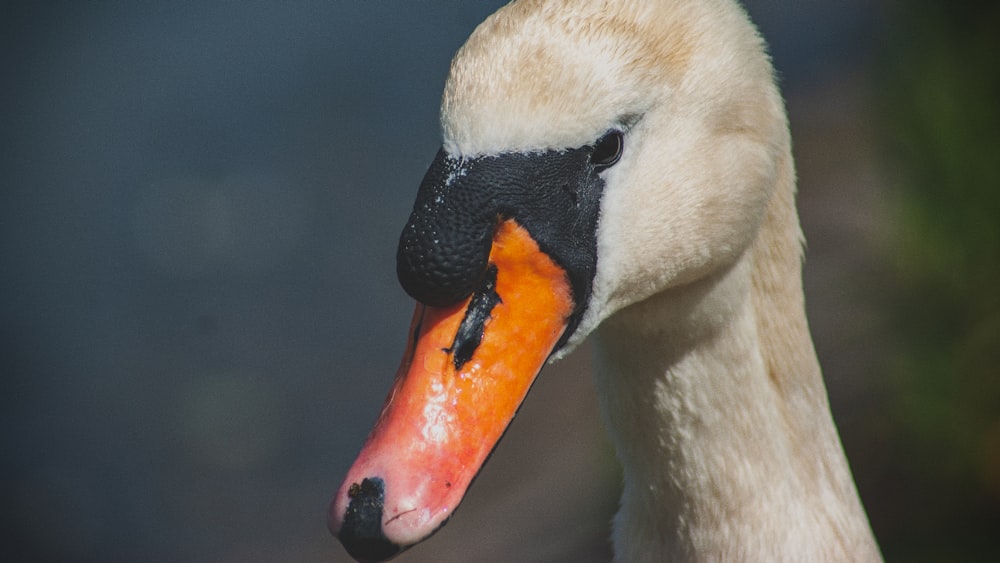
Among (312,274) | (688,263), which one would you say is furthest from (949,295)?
(312,274)

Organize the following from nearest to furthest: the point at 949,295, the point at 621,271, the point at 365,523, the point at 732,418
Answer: the point at 365,523 < the point at 621,271 < the point at 732,418 < the point at 949,295

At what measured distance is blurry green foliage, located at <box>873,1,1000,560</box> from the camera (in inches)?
156

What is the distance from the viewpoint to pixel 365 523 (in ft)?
4.62

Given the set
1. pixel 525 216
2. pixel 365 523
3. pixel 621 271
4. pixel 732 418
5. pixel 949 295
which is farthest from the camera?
pixel 949 295

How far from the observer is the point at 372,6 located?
6.50 meters

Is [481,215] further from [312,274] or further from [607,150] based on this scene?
[312,274]

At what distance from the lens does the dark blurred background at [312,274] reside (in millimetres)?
4059

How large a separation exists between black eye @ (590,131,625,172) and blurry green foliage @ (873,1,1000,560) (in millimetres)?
2786

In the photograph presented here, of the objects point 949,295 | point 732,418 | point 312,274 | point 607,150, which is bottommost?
point 949,295

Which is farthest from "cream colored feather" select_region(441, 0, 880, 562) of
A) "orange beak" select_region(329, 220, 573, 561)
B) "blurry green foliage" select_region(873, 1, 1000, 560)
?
"blurry green foliage" select_region(873, 1, 1000, 560)

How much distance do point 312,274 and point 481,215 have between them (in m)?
4.35

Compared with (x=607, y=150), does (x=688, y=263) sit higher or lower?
lower

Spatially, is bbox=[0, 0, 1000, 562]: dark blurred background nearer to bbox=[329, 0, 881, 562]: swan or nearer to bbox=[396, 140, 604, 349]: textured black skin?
bbox=[329, 0, 881, 562]: swan

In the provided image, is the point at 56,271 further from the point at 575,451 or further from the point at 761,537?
the point at 761,537
